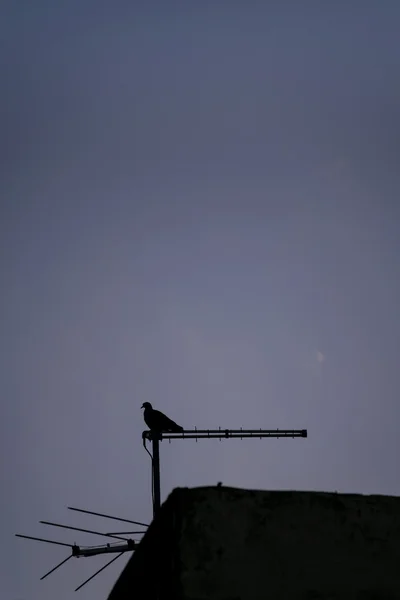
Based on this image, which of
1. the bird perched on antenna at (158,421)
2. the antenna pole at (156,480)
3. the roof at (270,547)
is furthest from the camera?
the bird perched on antenna at (158,421)

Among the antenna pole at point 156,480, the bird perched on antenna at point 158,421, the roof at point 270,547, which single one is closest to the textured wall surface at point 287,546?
the roof at point 270,547

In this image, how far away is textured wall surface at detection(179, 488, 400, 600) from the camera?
6117 mm

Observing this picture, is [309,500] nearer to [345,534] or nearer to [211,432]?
[345,534]

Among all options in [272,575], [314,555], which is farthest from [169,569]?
[314,555]

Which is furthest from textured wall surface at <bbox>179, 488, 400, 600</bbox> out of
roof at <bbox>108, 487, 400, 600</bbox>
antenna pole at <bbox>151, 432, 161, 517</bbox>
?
antenna pole at <bbox>151, 432, 161, 517</bbox>

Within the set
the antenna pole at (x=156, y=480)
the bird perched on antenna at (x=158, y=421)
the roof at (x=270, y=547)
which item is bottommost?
the roof at (x=270, y=547)

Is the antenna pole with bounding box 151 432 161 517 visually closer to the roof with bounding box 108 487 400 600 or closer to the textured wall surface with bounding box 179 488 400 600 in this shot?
the roof with bounding box 108 487 400 600

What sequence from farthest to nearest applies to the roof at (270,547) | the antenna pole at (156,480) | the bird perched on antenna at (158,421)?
the bird perched on antenna at (158,421)
the antenna pole at (156,480)
the roof at (270,547)

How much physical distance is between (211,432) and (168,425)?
1628 mm

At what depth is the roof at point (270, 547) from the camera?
6109mm

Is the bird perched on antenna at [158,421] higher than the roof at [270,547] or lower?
higher

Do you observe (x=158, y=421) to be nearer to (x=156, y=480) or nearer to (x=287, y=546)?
(x=156, y=480)

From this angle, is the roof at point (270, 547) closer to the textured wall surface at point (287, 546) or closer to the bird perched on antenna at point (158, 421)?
the textured wall surface at point (287, 546)

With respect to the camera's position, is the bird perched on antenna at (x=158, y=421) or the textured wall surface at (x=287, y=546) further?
the bird perched on antenna at (x=158, y=421)
